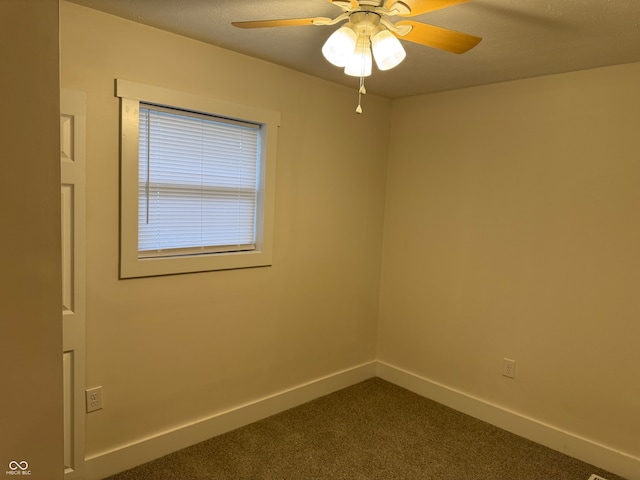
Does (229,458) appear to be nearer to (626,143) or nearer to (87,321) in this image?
(87,321)

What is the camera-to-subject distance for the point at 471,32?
2.09 m

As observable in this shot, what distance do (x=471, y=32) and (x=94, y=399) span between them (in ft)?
8.63

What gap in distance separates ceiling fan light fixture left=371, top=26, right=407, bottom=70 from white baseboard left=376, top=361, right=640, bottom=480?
2.53 meters

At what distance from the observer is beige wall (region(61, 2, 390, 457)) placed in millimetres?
2166

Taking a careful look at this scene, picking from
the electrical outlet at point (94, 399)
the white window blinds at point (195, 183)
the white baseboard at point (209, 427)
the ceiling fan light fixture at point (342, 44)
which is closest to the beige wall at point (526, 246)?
the white baseboard at point (209, 427)

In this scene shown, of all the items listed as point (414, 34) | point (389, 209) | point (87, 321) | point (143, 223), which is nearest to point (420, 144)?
point (389, 209)

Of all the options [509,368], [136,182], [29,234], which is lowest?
[509,368]

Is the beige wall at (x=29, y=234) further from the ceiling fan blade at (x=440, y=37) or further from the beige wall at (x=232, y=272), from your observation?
the beige wall at (x=232, y=272)

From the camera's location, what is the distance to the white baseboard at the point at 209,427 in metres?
2.31

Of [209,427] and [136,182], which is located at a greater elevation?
[136,182]

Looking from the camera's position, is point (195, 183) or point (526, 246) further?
point (526, 246)

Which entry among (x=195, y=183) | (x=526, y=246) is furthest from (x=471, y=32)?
(x=195, y=183)

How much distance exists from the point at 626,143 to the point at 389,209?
169 centimetres

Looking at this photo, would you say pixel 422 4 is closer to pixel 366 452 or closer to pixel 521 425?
pixel 366 452
